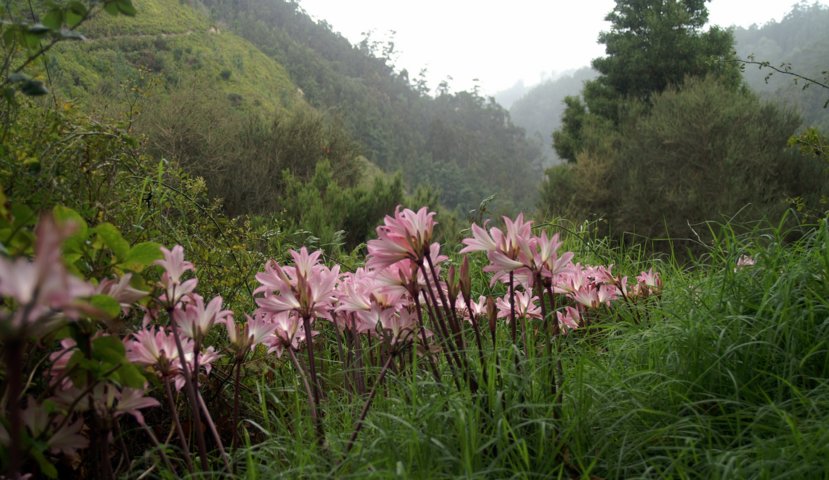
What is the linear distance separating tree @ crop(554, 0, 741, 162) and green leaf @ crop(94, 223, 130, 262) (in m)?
17.4

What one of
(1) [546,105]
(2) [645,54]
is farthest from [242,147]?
(1) [546,105]

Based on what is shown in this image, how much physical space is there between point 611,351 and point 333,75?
4363 cm

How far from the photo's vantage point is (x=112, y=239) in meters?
0.97

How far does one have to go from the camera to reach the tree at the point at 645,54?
1645cm

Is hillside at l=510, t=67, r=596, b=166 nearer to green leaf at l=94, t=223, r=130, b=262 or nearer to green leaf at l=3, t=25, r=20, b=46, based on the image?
green leaf at l=3, t=25, r=20, b=46

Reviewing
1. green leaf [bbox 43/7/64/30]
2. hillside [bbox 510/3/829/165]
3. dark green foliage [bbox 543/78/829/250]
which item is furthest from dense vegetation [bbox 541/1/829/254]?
green leaf [bbox 43/7/64/30]

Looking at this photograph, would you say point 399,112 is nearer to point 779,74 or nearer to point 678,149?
point 779,74

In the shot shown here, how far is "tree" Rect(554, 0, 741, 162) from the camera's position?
16453 mm

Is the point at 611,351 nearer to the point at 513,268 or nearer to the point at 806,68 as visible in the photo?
the point at 513,268

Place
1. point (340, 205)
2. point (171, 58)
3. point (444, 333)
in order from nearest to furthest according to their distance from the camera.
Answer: point (444, 333), point (340, 205), point (171, 58)

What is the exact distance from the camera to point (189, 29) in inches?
1126

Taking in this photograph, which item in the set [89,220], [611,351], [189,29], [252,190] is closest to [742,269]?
[611,351]

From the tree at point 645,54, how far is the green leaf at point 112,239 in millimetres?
17359

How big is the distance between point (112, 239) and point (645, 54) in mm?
18783
